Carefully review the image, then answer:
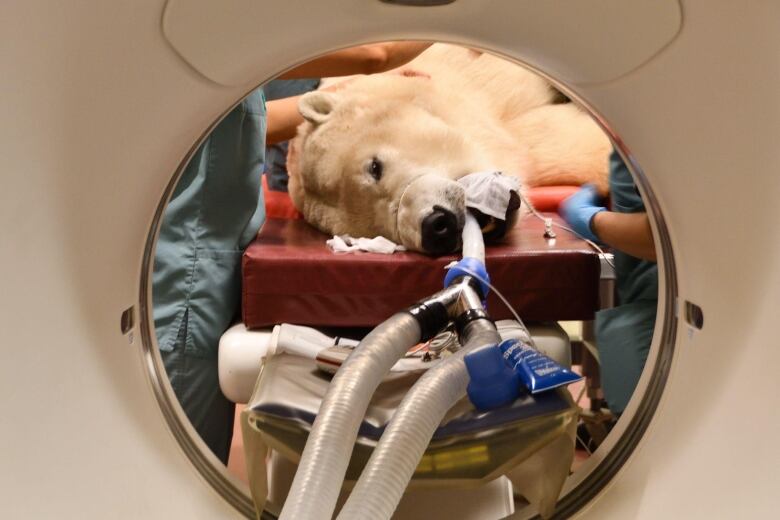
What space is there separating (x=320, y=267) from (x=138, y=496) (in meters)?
0.64

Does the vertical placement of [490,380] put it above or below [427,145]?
below

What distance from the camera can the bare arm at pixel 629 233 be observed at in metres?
1.22

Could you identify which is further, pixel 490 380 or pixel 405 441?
pixel 490 380

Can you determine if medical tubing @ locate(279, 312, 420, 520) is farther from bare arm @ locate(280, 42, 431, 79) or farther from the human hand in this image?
the human hand

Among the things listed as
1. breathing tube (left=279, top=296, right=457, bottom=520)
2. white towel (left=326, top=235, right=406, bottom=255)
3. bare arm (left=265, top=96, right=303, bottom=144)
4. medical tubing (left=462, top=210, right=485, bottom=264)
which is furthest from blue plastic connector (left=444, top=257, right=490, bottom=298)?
bare arm (left=265, top=96, right=303, bottom=144)

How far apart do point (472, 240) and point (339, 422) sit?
1.95 feet

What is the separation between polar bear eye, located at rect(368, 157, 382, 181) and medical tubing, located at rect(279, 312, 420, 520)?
0.67 m

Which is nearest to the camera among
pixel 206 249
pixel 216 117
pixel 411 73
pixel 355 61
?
pixel 216 117

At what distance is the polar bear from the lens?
1.51 metres

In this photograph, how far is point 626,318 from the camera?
4.56 ft

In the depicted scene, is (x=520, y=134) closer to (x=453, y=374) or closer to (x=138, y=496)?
(x=453, y=374)

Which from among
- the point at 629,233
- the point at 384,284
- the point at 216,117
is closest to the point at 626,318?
the point at 629,233

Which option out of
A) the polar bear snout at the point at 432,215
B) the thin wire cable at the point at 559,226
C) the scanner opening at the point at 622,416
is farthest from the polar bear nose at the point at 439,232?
the scanner opening at the point at 622,416

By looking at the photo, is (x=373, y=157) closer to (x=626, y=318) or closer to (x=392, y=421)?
(x=626, y=318)
